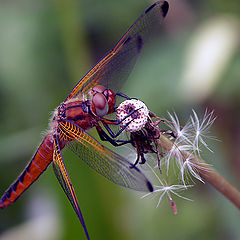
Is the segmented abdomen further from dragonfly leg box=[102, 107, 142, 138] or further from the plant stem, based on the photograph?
the plant stem

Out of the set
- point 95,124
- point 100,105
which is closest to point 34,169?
point 95,124

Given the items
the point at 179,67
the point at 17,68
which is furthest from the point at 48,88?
the point at 179,67

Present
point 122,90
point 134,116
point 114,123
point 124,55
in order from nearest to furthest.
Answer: point 134,116, point 114,123, point 124,55, point 122,90

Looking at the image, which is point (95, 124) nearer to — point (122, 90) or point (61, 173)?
point (61, 173)

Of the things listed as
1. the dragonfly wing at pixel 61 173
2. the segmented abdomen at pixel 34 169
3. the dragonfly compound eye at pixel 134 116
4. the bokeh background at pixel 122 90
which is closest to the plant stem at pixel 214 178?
the dragonfly compound eye at pixel 134 116

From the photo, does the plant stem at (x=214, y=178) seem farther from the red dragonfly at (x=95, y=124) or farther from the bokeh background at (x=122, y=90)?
the bokeh background at (x=122, y=90)

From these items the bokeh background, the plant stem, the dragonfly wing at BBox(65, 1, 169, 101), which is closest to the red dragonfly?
the dragonfly wing at BBox(65, 1, 169, 101)
